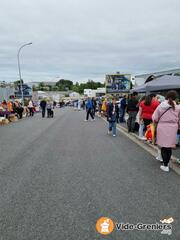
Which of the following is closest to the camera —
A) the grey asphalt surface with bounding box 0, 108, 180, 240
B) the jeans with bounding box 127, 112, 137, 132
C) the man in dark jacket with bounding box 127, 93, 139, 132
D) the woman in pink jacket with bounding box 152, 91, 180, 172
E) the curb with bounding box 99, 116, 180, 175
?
the grey asphalt surface with bounding box 0, 108, 180, 240

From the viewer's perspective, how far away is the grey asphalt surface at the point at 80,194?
347 cm

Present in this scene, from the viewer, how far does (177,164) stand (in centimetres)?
654

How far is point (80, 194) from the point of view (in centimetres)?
469

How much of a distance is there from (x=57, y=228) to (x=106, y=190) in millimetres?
1555

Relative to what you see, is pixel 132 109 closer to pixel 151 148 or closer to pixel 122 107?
pixel 151 148

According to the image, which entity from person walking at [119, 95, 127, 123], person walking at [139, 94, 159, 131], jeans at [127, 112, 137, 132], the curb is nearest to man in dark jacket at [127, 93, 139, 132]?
jeans at [127, 112, 137, 132]

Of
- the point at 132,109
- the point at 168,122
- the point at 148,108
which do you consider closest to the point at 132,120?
A: the point at 132,109

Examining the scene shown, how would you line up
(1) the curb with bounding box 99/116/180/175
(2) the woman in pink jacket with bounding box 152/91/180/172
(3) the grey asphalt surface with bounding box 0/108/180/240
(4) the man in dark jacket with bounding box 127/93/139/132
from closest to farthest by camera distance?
(3) the grey asphalt surface with bounding box 0/108/180/240 < (2) the woman in pink jacket with bounding box 152/91/180/172 < (1) the curb with bounding box 99/116/180/175 < (4) the man in dark jacket with bounding box 127/93/139/132

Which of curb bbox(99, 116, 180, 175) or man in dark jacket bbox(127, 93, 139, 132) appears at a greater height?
man in dark jacket bbox(127, 93, 139, 132)

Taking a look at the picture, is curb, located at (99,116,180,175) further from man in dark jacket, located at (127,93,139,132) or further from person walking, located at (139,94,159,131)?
person walking, located at (139,94,159,131)

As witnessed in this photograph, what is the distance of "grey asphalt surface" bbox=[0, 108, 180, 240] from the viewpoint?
11.4ft

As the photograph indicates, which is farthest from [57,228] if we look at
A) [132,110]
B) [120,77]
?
[120,77]

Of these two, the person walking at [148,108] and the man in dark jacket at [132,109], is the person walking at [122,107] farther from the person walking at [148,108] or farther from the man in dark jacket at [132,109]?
the person walking at [148,108]

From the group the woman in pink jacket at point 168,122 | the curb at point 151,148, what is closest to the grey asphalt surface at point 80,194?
the curb at point 151,148
